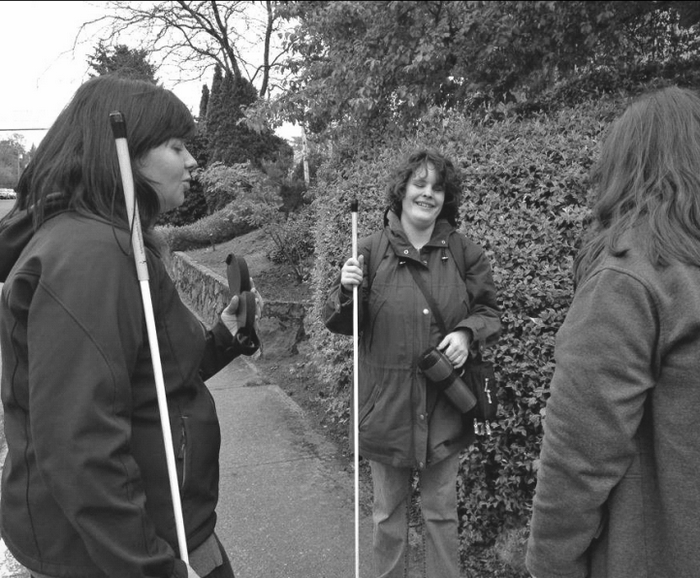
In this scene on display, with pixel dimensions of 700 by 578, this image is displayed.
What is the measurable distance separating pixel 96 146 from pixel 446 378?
168 centimetres

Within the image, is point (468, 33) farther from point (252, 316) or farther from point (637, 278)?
point (637, 278)

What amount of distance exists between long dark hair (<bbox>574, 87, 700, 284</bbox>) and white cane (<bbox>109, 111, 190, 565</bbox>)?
1.06 meters

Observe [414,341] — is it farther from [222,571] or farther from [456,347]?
[222,571]

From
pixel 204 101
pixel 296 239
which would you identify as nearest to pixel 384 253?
pixel 296 239

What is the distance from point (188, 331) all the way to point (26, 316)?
39cm

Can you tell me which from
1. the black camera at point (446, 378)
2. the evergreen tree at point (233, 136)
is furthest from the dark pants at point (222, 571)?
the evergreen tree at point (233, 136)

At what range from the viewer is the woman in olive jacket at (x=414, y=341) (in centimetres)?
273

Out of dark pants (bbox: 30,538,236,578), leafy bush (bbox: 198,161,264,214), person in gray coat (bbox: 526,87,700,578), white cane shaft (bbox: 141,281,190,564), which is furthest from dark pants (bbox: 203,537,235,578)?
leafy bush (bbox: 198,161,264,214)

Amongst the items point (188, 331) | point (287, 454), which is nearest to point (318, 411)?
point (287, 454)

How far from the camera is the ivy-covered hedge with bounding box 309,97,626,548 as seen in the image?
3.04 meters

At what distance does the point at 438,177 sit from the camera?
2.91m

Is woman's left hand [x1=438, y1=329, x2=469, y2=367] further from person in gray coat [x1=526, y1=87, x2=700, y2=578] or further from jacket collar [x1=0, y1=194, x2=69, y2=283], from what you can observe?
jacket collar [x1=0, y1=194, x2=69, y2=283]

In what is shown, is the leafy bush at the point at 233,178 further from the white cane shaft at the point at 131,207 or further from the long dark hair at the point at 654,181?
the long dark hair at the point at 654,181

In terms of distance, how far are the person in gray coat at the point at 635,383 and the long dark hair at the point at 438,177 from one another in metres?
1.37
